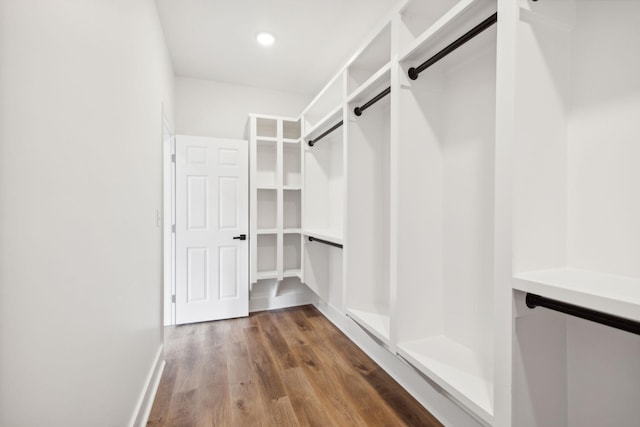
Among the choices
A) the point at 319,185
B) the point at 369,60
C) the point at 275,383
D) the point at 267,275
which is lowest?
the point at 275,383

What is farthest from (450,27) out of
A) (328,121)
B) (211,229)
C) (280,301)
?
(280,301)

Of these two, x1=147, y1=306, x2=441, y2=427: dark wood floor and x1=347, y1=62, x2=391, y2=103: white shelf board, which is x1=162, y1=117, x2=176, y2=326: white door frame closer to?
x1=147, y1=306, x2=441, y2=427: dark wood floor

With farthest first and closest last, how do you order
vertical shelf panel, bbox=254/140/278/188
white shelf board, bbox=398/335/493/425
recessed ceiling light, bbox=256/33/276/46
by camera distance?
vertical shelf panel, bbox=254/140/278/188
recessed ceiling light, bbox=256/33/276/46
white shelf board, bbox=398/335/493/425

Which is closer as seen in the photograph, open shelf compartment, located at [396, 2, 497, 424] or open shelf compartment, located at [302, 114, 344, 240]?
open shelf compartment, located at [396, 2, 497, 424]

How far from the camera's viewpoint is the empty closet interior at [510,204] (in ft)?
2.91

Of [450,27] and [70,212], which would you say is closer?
[70,212]

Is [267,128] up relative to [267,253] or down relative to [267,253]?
up

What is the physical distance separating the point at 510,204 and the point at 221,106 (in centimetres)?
335

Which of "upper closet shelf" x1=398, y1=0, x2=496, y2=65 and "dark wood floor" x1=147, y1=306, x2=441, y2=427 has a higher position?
"upper closet shelf" x1=398, y1=0, x2=496, y2=65

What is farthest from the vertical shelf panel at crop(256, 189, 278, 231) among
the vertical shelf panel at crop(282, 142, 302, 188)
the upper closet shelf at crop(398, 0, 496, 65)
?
the upper closet shelf at crop(398, 0, 496, 65)

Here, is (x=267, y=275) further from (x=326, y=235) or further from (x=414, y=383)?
(x=414, y=383)

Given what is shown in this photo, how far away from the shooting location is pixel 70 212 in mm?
918

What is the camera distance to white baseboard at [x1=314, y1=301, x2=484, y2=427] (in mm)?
1546

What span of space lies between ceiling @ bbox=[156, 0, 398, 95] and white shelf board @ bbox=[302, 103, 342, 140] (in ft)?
2.24
